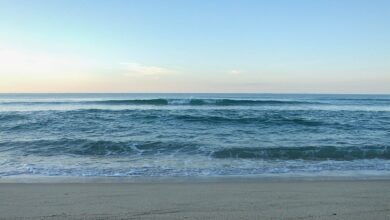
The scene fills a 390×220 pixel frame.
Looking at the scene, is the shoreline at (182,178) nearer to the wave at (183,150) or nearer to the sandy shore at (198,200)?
the sandy shore at (198,200)

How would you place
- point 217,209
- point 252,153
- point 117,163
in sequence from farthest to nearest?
point 252,153, point 117,163, point 217,209

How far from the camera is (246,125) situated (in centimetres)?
1948

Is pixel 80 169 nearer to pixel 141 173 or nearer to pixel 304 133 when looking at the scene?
pixel 141 173

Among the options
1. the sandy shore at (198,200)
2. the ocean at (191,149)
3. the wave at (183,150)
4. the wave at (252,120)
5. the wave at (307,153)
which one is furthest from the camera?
the wave at (252,120)

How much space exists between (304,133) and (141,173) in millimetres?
9789

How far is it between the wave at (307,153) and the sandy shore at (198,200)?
391cm

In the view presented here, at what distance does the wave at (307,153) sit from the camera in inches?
437

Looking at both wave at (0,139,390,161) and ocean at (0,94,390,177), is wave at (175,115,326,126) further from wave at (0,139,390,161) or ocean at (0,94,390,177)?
wave at (0,139,390,161)

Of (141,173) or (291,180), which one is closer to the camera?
(291,180)

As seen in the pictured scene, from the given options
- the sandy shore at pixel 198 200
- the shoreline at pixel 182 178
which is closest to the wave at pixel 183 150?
the shoreline at pixel 182 178

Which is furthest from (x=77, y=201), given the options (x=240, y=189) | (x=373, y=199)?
(x=373, y=199)

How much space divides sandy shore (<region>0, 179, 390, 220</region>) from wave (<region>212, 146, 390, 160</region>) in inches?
154

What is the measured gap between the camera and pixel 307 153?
11.5m

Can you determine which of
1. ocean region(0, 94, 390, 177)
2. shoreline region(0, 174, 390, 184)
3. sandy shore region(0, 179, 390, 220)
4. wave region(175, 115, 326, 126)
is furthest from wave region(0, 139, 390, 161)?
wave region(175, 115, 326, 126)
